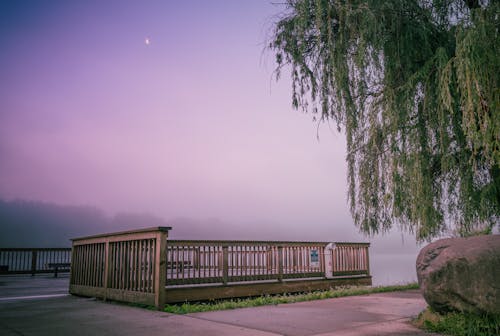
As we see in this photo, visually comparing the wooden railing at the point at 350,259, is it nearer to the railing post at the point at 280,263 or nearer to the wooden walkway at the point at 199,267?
the wooden walkway at the point at 199,267

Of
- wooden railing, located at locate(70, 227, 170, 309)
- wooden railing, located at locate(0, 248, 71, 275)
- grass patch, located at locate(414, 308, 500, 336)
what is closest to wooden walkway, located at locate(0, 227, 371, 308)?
wooden railing, located at locate(70, 227, 170, 309)

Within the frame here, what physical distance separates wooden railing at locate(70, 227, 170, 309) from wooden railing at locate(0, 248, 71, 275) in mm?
8755

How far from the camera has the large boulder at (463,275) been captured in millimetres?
3791

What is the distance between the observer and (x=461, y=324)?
3998 mm

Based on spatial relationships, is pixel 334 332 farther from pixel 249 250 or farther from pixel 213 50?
pixel 213 50

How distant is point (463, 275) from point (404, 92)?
289 centimetres

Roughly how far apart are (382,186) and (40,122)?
1267cm

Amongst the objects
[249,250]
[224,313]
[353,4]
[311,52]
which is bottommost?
[224,313]

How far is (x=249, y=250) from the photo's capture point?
8.35 metres

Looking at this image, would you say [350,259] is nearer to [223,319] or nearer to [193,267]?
[193,267]

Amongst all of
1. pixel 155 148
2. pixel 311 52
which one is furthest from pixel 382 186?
pixel 155 148

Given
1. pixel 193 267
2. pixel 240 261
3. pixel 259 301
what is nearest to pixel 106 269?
pixel 193 267

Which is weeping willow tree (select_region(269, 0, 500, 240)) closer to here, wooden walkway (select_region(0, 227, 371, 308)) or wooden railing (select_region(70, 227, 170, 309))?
wooden walkway (select_region(0, 227, 371, 308))

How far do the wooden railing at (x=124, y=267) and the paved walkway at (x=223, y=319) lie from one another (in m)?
0.33
